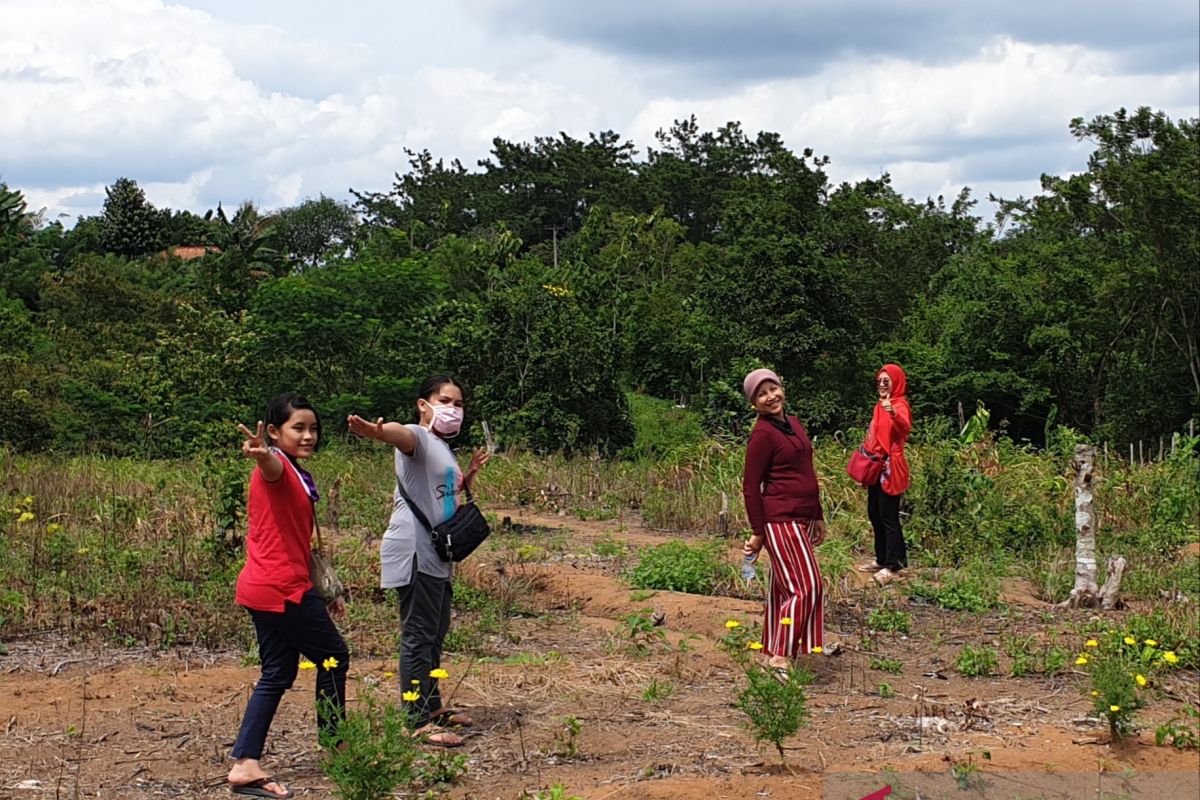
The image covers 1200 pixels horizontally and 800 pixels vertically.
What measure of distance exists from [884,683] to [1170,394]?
22.5 meters

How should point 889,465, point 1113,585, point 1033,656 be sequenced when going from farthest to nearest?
1. point 889,465
2. point 1113,585
3. point 1033,656

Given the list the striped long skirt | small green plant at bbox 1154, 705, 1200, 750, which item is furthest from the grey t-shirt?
small green plant at bbox 1154, 705, 1200, 750

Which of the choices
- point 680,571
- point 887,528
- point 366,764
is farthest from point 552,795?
point 887,528

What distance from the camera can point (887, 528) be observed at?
891 cm

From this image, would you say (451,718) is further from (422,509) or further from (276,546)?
(276,546)

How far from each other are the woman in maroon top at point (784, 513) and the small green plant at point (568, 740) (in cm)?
130

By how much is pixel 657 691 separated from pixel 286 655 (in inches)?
76.3

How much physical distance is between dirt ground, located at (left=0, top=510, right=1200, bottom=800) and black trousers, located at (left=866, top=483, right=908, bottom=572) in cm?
161

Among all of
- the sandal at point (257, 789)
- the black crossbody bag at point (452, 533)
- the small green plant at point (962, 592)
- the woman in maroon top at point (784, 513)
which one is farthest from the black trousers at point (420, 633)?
the small green plant at point (962, 592)

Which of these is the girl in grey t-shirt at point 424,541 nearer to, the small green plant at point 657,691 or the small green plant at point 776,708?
the small green plant at point 657,691

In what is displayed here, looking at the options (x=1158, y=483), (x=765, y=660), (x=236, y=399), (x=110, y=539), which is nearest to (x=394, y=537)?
(x=765, y=660)

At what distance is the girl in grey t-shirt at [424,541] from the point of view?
4.83 metres

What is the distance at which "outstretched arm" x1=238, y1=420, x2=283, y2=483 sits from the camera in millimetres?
4035

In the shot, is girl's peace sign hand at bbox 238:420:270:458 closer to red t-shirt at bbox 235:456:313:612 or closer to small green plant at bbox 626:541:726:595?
red t-shirt at bbox 235:456:313:612
